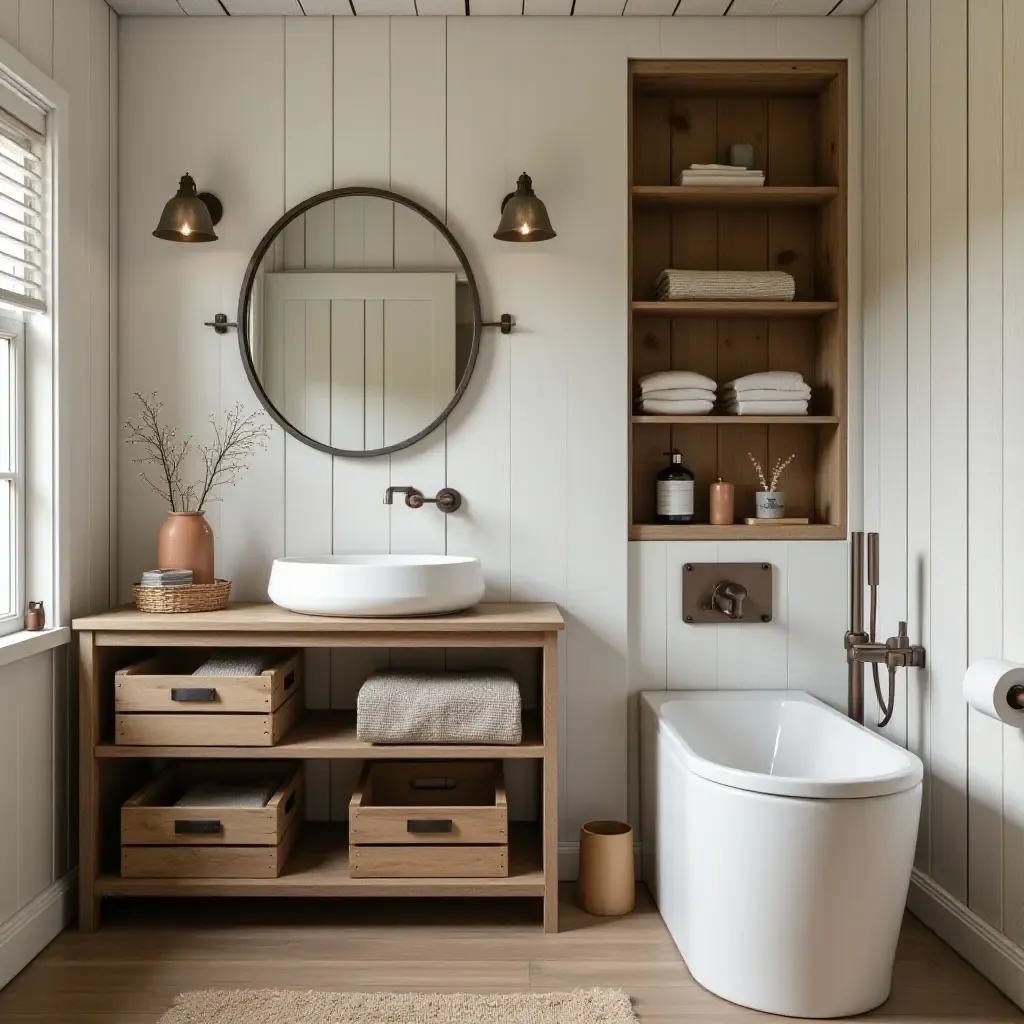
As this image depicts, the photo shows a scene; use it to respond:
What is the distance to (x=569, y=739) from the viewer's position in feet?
9.01

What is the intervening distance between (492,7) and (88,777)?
7.45 ft

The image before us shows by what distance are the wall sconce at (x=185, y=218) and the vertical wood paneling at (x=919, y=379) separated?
181cm

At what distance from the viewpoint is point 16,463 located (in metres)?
2.32

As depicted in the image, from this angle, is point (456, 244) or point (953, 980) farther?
point (456, 244)

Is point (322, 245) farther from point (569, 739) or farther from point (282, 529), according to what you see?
point (569, 739)

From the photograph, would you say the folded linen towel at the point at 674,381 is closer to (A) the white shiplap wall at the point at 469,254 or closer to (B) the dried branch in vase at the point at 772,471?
(A) the white shiplap wall at the point at 469,254

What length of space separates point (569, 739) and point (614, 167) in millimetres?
1613

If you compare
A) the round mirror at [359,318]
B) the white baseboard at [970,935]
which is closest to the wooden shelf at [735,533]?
the round mirror at [359,318]

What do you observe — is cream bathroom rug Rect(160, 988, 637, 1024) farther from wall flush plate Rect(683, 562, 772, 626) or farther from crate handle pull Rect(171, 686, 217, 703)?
wall flush plate Rect(683, 562, 772, 626)

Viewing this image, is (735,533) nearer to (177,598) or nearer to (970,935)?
(970,935)

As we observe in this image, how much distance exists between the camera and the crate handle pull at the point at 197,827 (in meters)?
2.37

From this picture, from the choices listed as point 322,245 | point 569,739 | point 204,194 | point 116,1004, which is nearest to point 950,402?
point 569,739

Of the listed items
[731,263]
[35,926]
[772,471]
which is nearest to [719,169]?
Result: [731,263]

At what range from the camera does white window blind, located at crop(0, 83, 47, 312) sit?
220 centimetres
